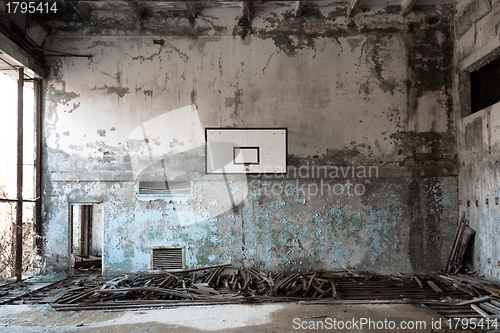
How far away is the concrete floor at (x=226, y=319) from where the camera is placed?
4.32m

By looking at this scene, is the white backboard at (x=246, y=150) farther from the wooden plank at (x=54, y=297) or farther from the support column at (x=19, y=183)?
the support column at (x=19, y=183)

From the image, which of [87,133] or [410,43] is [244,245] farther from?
[410,43]

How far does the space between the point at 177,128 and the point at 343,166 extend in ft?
10.3

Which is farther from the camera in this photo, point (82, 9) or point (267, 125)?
point (267, 125)

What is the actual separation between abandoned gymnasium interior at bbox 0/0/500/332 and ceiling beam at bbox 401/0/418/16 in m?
0.04

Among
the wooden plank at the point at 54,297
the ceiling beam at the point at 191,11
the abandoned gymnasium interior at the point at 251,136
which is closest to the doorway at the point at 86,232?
the abandoned gymnasium interior at the point at 251,136

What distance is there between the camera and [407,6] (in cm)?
704

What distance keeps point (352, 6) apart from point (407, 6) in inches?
39.8

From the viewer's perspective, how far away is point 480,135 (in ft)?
21.3

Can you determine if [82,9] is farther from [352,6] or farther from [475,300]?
[475,300]

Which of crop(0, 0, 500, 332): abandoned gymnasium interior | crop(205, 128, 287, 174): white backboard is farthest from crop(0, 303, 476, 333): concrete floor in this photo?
crop(205, 128, 287, 174): white backboard

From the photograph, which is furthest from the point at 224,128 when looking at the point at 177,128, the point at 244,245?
the point at 244,245

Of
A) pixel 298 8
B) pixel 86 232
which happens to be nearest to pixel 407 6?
pixel 298 8

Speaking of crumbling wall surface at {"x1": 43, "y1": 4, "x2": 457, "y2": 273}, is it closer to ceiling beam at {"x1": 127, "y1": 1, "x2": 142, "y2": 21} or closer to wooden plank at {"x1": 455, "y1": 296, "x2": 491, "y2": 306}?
ceiling beam at {"x1": 127, "y1": 1, "x2": 142, "y2": 21}
